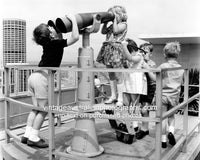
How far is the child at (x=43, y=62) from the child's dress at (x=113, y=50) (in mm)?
651

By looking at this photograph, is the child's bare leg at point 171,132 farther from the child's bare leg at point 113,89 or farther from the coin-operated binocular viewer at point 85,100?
the coin-operated binocular viewer at point 85,100

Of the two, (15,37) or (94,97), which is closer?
(94,97)

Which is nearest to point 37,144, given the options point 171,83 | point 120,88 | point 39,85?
point 39,85

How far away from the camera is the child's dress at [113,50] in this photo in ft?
11.6

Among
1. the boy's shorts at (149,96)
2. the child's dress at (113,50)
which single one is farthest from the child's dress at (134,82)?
the boy's shorts at (149,96)

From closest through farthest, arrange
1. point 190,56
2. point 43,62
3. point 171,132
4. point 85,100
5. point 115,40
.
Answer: point 43,62, point 85,100, point 115,40, point 171,132, point 190,56

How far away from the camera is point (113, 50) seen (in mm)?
3543

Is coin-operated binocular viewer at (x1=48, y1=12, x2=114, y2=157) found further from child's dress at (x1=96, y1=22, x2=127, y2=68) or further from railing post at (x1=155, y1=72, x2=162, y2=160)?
railing post at (x1=155, y1=72, x2=162, y2=160)

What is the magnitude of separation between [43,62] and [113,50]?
0.92 m

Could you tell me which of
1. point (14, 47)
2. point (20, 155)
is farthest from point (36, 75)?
point (14, 47)

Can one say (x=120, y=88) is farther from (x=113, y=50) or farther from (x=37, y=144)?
(x=37, y=144)

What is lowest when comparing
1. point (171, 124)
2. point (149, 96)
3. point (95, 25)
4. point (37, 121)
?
point (171, 124)

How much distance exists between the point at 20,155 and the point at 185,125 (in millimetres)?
2126

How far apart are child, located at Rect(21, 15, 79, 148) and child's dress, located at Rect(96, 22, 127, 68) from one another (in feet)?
2.14
